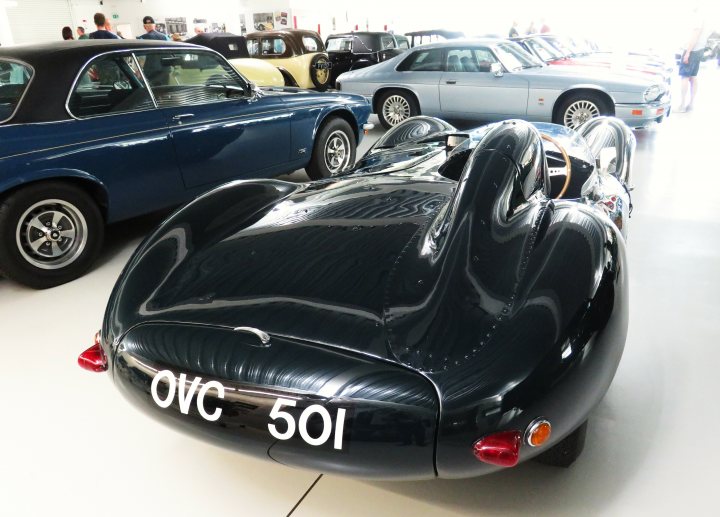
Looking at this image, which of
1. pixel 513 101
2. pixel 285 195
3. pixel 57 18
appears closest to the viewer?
pixel 285 195

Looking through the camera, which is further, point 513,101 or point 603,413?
point 513,101

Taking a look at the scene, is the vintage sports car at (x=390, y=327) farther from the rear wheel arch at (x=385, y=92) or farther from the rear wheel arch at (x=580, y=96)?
the rear wheel arch at (x=385, y=92)

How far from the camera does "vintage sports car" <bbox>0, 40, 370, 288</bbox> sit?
3064mm

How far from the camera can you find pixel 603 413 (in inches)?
78.4

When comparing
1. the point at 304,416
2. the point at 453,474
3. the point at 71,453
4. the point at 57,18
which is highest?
the point at 57,18

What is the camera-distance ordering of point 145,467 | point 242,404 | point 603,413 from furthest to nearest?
point 603,413 → point 145,467 → point 242,404

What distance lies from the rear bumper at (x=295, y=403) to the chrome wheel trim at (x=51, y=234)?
2.17 meters

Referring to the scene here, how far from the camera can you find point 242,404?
4.33 ft

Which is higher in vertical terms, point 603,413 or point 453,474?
point 453,474

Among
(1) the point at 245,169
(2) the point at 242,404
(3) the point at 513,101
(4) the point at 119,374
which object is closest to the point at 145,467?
(4) the point at 119,374

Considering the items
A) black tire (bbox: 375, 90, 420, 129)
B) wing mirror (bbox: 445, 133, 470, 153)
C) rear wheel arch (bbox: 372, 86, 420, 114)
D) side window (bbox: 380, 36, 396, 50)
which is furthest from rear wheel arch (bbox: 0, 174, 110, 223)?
side window (bbox: 380, 36, 396, 50)

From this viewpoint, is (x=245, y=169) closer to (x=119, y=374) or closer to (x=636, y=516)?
(x=119, y=374)

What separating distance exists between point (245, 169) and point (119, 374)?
9.33 feet

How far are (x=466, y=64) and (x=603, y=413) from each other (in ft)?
19.2
